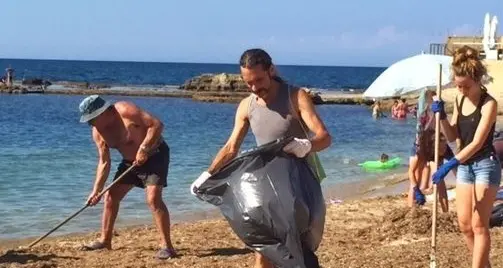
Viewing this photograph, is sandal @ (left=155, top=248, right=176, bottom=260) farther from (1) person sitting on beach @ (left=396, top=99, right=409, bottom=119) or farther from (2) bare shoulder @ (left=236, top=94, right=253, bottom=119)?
(1) person sitting on beach @ (left=396, top=99, right=409, bottom=119)

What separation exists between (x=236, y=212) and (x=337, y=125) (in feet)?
94.9

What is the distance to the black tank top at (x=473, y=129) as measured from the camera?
5133 millimetres

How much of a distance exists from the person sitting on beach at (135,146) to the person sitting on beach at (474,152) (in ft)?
8.33

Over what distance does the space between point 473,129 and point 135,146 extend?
2987 mm

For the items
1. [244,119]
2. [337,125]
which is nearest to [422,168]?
[244,119]

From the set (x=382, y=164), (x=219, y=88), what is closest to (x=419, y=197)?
(x=382, y=164)

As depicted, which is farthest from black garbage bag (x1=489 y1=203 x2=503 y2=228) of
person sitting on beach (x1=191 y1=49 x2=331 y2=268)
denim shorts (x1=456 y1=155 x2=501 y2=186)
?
person sitting on beach (x1=191 y1=49 x2=331 y2=268)

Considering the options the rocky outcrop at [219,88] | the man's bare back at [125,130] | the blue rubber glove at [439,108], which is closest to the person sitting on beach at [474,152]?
the blue rubber glove at [439,108]

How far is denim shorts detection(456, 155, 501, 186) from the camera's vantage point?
517 centimetres

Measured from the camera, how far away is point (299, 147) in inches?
181

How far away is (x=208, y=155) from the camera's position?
2038 centimetres

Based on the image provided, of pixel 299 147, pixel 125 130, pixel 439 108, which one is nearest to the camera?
pixel 299 147

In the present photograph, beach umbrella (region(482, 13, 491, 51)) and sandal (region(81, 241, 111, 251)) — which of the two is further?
beach umbrella (region(482, 13, 491, 51))

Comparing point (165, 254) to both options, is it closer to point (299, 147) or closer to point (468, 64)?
point (299, 147)
